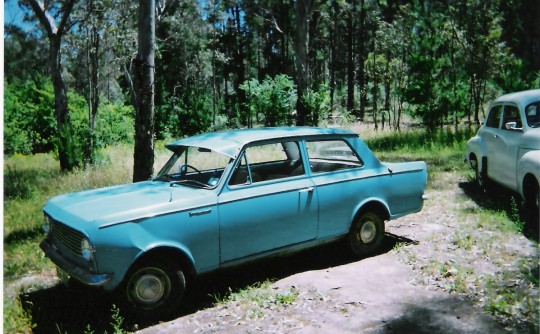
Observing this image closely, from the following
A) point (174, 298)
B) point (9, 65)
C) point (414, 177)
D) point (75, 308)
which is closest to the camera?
point (174, 298)

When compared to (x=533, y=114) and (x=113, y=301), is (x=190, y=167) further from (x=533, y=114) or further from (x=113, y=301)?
(x=533, y=114)

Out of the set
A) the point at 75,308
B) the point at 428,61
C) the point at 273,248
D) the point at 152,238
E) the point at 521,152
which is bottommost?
the point at 75,308

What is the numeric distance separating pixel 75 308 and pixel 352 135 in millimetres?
3828

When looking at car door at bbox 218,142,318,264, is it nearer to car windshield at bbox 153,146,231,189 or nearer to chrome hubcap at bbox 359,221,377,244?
car windshield at bbox 153,146,231,189

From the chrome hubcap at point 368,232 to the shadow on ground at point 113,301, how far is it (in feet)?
0.95

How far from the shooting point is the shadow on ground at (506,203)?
6.57m

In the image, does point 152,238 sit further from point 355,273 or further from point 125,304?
point 355,273

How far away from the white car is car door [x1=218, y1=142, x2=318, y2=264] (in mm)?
3310

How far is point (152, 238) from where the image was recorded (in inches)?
166

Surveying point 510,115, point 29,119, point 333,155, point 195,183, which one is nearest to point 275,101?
point 510,115

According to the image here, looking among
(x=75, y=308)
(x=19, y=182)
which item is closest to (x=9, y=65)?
(x=19, y=182)

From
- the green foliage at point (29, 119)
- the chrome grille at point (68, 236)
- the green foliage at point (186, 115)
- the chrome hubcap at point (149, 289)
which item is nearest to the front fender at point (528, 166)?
the chrome hubcap at point (149, 289)

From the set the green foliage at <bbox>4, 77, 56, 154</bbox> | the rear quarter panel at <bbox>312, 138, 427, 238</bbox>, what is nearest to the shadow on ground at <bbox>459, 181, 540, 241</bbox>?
the rear quarter panel at <bbox>312, 138, 427, 238</bbox>

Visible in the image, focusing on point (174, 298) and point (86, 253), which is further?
point (174, 298)
